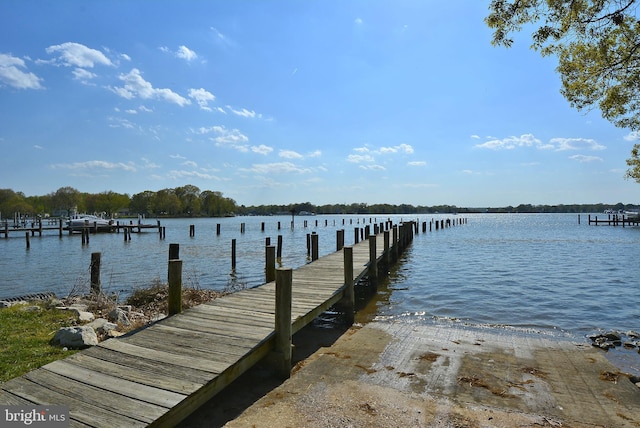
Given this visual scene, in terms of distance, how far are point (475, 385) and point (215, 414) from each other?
4014 mm

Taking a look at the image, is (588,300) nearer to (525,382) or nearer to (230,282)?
(525,382)

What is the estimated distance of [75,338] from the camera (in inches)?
277

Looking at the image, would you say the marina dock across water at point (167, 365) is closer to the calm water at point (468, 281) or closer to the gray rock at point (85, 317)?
the gray rock at point (85, 317)

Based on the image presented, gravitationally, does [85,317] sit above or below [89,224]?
Result: below

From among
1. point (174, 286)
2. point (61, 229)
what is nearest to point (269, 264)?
point (174, 286)

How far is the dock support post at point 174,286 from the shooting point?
7176 millimetres

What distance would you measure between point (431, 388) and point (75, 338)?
6.28 m

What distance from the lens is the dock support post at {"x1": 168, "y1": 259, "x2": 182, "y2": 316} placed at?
7.18 metres

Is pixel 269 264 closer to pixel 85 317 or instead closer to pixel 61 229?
pixel 85 317

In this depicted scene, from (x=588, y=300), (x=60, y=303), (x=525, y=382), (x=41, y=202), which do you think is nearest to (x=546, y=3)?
(x=525, y=382)

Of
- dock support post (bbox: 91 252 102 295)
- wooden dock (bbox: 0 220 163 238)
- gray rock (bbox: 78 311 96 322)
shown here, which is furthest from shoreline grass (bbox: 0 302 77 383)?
wooden dock (bbox: 0 220 163 238)

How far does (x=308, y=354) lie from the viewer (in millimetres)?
7699

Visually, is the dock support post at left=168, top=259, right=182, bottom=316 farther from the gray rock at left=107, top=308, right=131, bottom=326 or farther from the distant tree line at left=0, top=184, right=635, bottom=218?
the distant tree line at left=0, top=184, right=635, bottom=218

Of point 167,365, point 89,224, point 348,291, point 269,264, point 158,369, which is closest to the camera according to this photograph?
point 158,369
